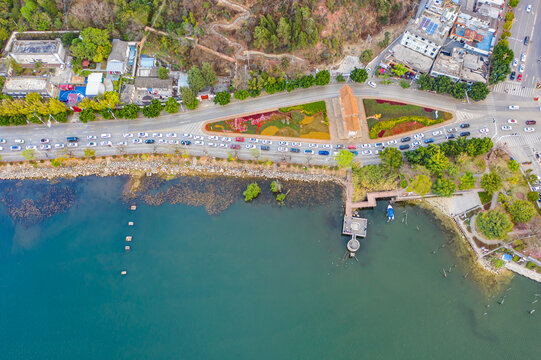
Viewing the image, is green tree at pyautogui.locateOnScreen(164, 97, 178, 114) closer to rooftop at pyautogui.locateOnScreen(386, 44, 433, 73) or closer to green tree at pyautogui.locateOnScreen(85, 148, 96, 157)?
green tree at pyautogui.locateOnScreen(85, 148, 96, 157)

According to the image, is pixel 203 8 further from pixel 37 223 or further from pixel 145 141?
pixel 37 223

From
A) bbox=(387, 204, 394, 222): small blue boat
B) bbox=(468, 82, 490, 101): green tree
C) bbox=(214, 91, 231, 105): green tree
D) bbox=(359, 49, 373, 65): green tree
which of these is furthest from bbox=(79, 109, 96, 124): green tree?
bbox=(468, 82, 490, 101): green tree

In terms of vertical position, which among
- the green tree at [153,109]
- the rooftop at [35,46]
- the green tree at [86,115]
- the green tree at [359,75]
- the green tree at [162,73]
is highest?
the green tree at [359,75]

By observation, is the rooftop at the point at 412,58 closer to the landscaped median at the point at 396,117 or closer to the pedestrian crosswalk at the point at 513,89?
the landscaped median at the point at 396,117

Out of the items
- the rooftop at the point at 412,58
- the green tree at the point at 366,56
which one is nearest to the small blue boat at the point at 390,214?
the rooftop at the point at 412,58

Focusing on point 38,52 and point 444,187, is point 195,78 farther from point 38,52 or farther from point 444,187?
point 444,187

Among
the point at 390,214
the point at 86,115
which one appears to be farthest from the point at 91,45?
the point at 390,214
